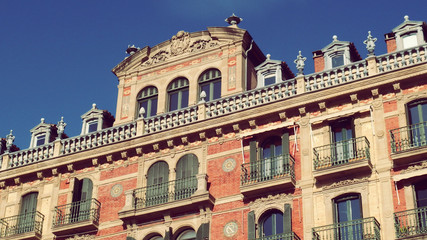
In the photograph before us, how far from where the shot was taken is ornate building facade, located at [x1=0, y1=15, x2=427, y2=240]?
32031 mm

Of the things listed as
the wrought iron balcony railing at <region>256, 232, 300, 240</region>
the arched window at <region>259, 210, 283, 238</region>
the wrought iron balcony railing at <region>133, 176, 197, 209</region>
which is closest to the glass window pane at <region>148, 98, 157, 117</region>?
the wrought iron balcony railing at <region>133, 176, 197, 209</region>

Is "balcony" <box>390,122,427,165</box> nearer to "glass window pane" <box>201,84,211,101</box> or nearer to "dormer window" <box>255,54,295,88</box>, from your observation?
"dormer window" <box>255,54,295,88</box>

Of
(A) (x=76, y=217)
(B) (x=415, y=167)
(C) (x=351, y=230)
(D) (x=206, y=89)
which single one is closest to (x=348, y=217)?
(C) (x=351, y=230)

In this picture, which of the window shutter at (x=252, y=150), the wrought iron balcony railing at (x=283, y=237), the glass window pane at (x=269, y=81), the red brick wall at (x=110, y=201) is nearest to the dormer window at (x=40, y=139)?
the red brick wall at (x=110, y=201)

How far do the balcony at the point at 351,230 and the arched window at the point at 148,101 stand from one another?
1251cm

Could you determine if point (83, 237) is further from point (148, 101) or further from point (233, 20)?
point (233, 20)

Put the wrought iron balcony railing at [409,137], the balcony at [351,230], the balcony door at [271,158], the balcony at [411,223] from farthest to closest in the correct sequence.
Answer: the balcony door at [271,158], the wrought iron balcony railing at [409,137], the balcony at [351,230], the balcony at [411,223]

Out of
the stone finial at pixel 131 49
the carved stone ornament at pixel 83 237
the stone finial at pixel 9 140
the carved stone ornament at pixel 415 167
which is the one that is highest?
the stone finial at pixel 131 49

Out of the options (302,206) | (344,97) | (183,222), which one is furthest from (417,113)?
(183,222)

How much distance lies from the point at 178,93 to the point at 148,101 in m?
1.70

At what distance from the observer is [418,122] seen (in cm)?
3266

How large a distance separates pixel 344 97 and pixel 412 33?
170 inches

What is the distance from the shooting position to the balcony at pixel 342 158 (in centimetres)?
3198

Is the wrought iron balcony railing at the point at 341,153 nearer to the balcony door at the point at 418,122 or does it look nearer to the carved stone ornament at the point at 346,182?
the carved stone ornament at the point at 346,182
